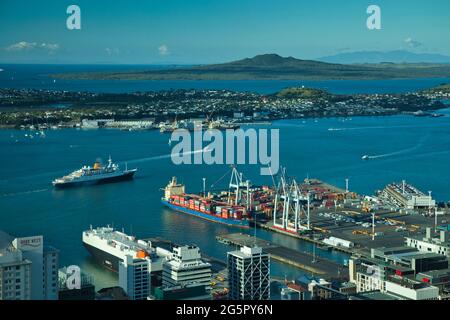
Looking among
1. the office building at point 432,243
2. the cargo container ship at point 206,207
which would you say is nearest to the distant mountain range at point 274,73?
the cargo container ship at point 206,207

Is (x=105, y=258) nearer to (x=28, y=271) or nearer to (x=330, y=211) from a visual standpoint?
(x=28, y=271)

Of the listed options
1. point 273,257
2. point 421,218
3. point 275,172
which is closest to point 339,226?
point 421,218

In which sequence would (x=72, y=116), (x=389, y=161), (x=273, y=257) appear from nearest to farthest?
(x=273, y=257), (x=389, y=161), (x=72, y=116)

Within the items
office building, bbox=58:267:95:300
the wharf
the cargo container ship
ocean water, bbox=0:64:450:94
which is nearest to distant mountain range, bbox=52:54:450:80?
ocean water, bbox=0:64:450:94

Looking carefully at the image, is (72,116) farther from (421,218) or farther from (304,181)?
(421,218)
